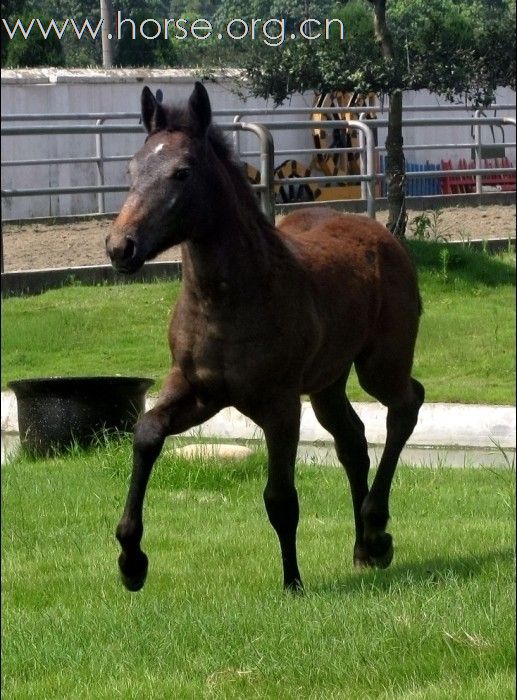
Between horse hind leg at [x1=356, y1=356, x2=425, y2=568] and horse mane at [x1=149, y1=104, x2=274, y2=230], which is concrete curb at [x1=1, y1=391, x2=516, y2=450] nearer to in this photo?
horse hind leg at [x1=356, y1=356, x2=425, y2=568]

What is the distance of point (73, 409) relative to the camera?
843 centimetres

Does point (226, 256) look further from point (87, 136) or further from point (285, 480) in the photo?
point (87, 136)

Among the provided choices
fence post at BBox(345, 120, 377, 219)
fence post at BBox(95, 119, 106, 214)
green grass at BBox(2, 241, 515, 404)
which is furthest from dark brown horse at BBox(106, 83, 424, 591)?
fence post at BBox(345, 120, 377, 219)

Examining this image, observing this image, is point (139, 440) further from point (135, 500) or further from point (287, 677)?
point (287, 677)

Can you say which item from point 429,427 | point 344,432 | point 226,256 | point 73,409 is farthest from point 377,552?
point 429,427

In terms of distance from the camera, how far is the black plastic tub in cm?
843

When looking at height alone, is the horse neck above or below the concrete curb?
above

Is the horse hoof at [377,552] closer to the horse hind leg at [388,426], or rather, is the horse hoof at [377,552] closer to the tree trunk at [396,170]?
the horse hind leg at [388,426]

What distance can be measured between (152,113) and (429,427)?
5059 mm

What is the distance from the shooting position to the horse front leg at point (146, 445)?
5133 millimetres

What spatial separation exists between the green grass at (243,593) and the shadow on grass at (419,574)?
16 millimetres

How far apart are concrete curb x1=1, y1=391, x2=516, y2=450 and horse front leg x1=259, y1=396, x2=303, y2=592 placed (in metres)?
3.39

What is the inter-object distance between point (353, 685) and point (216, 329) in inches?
69.6

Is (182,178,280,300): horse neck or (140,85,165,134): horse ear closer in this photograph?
(140,85,165,134): horse ear
